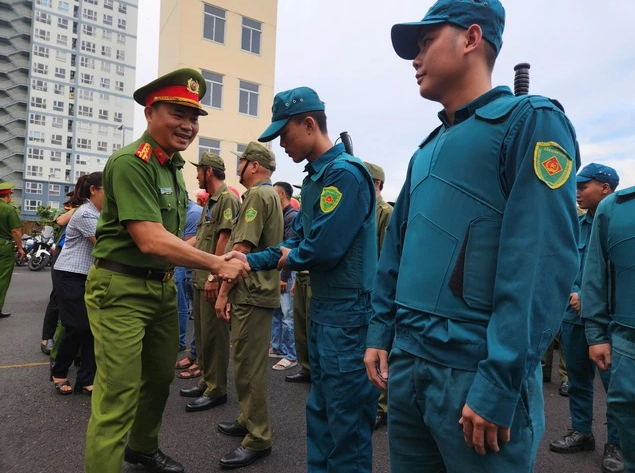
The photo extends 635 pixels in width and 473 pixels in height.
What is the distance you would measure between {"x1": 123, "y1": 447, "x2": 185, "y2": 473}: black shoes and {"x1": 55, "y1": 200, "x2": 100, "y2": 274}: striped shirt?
2148 millimetres

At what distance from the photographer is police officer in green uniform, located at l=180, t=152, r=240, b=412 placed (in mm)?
3795

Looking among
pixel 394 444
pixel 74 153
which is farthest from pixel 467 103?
pixel 74 153

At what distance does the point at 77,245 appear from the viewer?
4.23 meters

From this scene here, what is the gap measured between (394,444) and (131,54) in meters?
71.7

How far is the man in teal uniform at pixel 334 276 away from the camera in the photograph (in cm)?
210

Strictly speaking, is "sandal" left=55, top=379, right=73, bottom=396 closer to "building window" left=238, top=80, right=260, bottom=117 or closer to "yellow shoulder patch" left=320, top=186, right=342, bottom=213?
"yellow shoulder patch" left=320, top=186, right=342, bottom=213

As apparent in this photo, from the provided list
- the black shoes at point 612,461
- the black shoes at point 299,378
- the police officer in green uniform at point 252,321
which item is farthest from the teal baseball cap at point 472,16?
the black shoes at point 299,378

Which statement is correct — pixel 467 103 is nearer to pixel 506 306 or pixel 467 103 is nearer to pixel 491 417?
pixel 506 306

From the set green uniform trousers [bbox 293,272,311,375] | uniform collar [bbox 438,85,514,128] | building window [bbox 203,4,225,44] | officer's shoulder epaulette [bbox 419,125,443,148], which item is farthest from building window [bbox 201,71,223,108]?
uniform collar [bbox 438,85,514,128]

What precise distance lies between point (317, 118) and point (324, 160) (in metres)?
0.26

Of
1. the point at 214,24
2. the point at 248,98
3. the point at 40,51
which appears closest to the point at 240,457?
the point at 248,98

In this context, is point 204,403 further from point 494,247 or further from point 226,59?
point 226,59

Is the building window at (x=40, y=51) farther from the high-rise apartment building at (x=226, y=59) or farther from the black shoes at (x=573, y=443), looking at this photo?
the black shoes at (x=573, y=443)

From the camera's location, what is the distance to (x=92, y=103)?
192 ft
